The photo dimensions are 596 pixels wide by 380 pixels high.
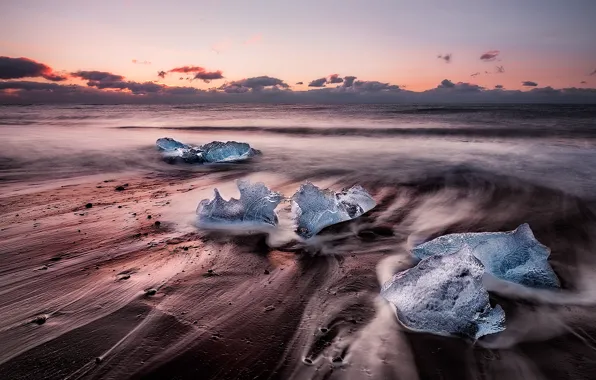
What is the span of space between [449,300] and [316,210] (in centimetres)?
220

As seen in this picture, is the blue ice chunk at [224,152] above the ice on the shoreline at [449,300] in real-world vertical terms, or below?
above

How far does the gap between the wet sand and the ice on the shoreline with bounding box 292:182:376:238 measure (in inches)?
6.3

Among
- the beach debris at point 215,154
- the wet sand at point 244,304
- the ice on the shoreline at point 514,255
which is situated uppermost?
the beach debris at point 215,154

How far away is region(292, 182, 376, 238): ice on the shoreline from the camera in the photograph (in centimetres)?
445

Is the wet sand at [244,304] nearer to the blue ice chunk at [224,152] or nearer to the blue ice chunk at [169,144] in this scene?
the blue ice chunk at [224,152]

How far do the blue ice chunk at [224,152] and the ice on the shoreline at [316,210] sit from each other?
5.27m

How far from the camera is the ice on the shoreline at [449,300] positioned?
→ 8.41ft

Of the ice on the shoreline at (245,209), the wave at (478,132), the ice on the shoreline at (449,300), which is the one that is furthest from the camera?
the wave at (478,132)

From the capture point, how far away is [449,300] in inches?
104

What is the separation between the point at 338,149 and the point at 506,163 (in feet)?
19.4

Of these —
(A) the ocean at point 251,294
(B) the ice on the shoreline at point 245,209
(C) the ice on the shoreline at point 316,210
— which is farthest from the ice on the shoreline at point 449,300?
(B) the ice on the shoreline at point 245,209

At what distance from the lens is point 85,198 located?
6.12 meters

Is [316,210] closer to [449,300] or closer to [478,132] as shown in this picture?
[449,300]

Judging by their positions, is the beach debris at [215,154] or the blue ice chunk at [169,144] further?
the blue ice chunk at [169,144]
